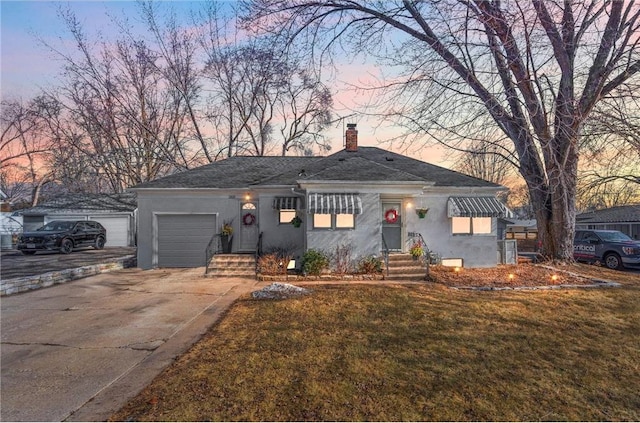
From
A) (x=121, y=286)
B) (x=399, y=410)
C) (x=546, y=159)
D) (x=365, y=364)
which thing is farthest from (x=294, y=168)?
(x=399, y=410)

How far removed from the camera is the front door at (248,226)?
47.8 ft

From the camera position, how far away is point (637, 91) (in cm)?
818

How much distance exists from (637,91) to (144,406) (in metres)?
11.6

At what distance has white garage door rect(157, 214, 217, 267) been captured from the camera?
14.7 m

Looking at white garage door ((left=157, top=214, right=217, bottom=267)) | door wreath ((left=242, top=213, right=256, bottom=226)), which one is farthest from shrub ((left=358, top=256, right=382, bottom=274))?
white garage door ((left=157, top=214, right=217, bottom=267))

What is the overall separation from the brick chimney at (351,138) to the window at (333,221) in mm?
5862

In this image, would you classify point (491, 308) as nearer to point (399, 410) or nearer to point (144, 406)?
point (399, 410)

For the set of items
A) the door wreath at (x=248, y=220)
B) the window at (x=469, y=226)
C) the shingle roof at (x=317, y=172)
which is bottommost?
the window at (x=469, y=226)

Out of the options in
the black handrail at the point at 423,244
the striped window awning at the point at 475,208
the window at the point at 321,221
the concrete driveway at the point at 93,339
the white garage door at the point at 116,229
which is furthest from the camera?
the white garage door at the point at 116,229

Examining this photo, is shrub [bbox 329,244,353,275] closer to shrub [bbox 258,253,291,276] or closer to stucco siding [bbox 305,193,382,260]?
stucco siding [bbox 305,193,382,260]

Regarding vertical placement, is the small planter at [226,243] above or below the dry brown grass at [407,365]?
above

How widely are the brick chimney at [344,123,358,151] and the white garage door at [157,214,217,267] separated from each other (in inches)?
285

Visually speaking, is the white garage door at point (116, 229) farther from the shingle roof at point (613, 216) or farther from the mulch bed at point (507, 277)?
the shingle roof at point (613, 216)

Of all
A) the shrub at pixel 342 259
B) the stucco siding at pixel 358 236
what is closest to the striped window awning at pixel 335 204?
the stucco siding at pixel 358 236
